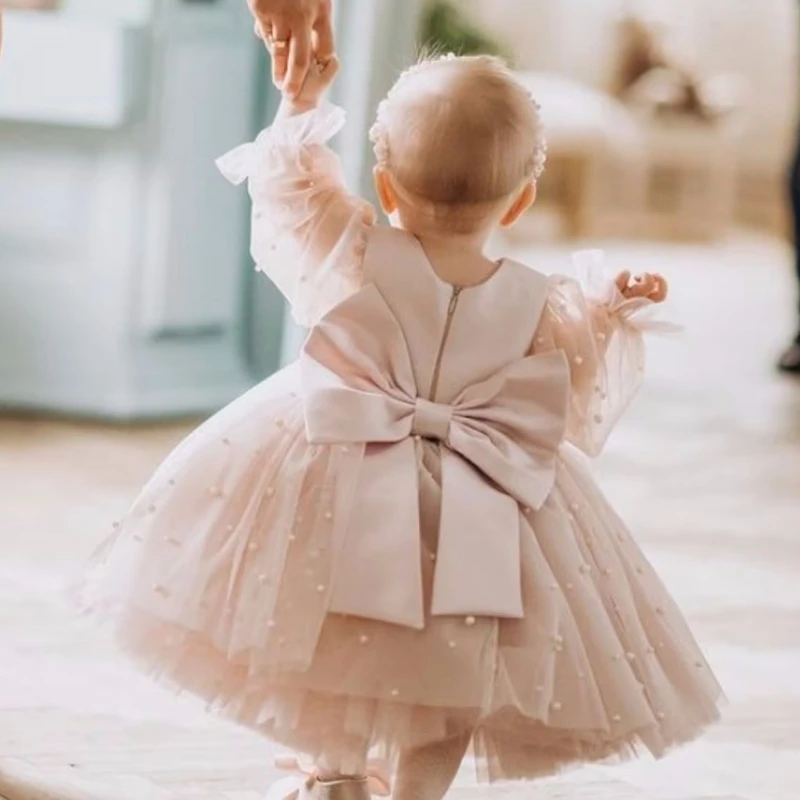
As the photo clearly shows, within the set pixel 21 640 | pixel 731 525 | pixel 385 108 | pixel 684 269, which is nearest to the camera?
pixel 385 108

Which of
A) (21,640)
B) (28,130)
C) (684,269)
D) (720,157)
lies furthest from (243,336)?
(720,157)

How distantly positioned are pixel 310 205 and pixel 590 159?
691cm

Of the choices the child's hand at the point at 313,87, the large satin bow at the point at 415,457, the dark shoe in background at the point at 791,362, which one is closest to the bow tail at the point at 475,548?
the large satin bow at the point at 415,457

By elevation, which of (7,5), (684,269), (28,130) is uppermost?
(7,5)

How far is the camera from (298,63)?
1.94 m

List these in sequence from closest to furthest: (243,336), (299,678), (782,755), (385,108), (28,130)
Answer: (299,678) → (385,108) → (782,755) → (28,130) → (243,336)

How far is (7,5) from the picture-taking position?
4.22m

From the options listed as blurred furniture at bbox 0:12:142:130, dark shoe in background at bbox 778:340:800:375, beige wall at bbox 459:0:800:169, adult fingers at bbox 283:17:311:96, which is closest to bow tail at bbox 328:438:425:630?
adult fingers at bbox 283:17:311:96

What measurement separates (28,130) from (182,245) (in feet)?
1.36

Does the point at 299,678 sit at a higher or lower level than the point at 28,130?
lower

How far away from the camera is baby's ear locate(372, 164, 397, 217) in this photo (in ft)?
6.29

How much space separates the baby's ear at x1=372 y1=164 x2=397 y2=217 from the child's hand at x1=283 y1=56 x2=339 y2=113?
0.10m

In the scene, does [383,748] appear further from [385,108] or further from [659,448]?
[659,448]

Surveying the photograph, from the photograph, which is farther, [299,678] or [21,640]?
[21,640]
